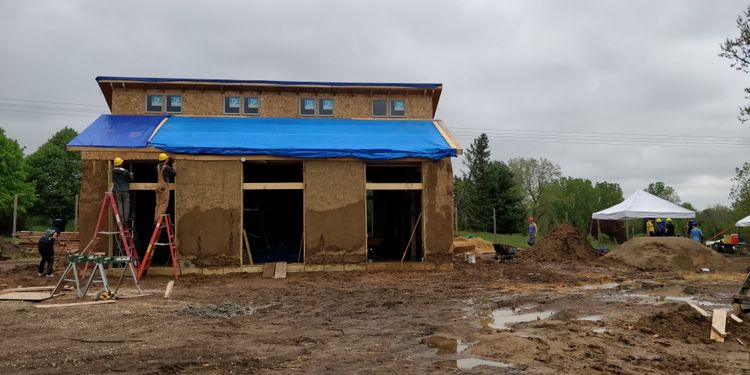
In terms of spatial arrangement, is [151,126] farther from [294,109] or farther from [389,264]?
[389,264]

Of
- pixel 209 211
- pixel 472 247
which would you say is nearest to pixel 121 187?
pixel 209 211

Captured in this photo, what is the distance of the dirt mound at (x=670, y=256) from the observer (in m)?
17.5

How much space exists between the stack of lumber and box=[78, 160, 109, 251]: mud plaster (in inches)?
346

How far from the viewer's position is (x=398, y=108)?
18.1m

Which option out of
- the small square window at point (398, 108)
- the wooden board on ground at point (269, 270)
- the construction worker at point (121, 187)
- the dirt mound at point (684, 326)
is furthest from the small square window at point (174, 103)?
the dirt mound at point (684, 326)

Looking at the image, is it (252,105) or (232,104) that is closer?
(232,104)

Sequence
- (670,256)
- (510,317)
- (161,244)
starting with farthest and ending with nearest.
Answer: (670,256) → (161,244) → (510,317)

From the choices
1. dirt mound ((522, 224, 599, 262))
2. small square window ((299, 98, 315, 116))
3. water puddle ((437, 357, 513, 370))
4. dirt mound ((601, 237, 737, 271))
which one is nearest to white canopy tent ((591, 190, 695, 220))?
dirt mound ((522, 224, 599, 262))

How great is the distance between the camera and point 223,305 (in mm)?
9133

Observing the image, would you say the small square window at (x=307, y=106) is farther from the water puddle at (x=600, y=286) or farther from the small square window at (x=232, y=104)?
the water puddle at (x=600, y=286)

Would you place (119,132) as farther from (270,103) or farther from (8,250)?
(8,250)

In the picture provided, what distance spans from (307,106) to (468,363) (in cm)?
1344

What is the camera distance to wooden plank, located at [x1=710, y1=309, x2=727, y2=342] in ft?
22.2

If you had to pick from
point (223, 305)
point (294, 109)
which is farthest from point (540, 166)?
point (223, 305)
